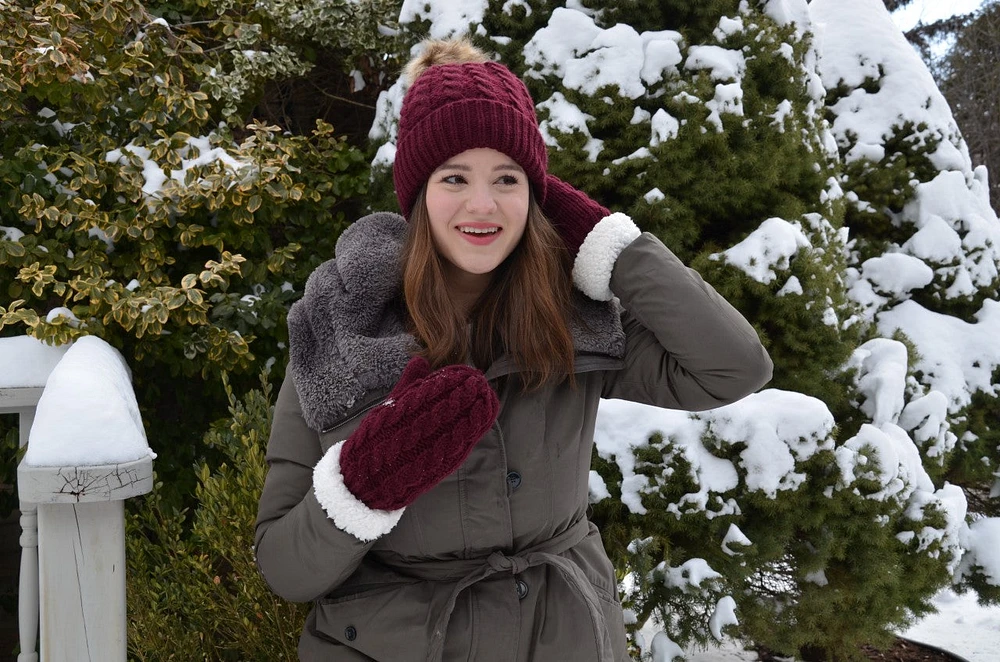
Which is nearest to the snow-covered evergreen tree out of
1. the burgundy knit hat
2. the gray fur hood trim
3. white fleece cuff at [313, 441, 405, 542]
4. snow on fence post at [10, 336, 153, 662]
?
the gray fur hood trim

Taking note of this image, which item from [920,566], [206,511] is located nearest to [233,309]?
[206,511]

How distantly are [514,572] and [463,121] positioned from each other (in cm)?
89

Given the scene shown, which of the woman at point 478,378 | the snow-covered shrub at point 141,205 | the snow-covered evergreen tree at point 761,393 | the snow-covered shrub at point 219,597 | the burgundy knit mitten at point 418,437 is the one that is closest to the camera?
the burgundy knit mitten at point 418,437

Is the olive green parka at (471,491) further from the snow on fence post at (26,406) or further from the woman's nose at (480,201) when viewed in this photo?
the snow on fence post at (26,406)

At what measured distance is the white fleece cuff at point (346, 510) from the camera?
1292 mm

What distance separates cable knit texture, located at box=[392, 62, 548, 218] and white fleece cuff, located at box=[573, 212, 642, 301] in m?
0.17

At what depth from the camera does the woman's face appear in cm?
152

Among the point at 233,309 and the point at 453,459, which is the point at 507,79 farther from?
the point at 233,309

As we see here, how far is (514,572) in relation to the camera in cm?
145

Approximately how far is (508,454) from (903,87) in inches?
117

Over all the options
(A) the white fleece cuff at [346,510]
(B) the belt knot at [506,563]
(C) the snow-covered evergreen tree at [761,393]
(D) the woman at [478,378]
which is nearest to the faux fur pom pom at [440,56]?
(D) the woman at [478,378]

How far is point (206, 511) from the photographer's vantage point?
7.10 feet

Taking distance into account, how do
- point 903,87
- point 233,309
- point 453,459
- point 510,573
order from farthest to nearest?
point 903,87
point 233,309
point 510,573
point 453,459

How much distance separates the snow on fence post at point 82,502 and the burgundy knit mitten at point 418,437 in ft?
1.94
